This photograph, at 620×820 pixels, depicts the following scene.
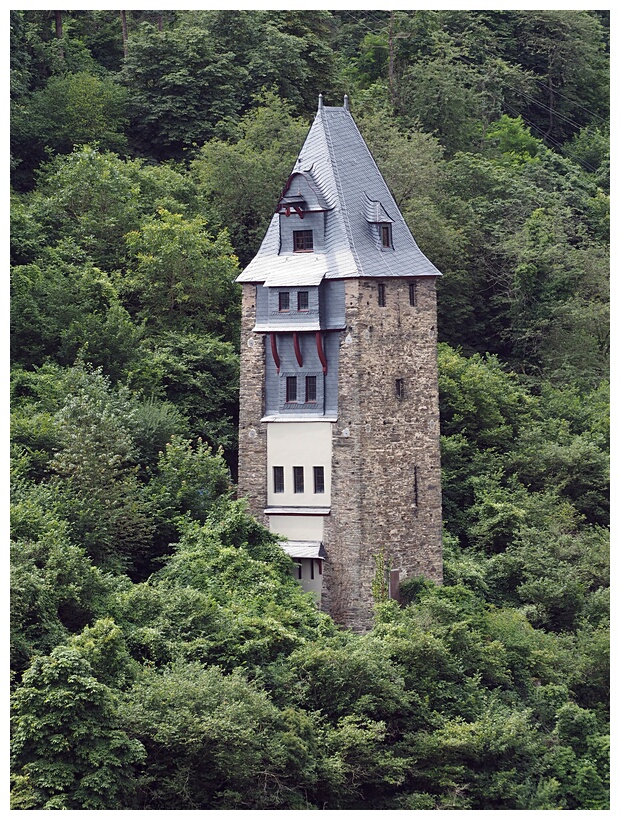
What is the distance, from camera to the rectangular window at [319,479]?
5153 centimetres

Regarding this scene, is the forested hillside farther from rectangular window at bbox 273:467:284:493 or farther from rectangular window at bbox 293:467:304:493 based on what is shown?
rectangular window at bbox 293:467:304:493

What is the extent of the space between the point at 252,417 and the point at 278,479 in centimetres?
200

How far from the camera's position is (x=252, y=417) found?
52625 millimetres

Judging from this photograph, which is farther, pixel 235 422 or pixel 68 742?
pixel 235 422

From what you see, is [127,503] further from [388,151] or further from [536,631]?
[388,151]

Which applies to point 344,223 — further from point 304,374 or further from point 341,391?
point 341,391

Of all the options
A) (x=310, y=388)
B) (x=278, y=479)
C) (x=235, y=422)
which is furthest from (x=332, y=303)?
(x=235, y=422)

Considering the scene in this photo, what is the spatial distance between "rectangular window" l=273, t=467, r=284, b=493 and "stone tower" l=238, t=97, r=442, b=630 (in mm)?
29

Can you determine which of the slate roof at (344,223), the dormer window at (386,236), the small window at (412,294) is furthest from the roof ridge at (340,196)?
the small window at (412,294)

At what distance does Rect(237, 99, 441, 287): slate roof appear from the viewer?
51.7 meters

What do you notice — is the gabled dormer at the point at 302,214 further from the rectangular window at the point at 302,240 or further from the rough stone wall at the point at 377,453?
the rough stone wall at the point at 377,453

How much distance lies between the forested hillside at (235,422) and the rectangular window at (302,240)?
6457mm

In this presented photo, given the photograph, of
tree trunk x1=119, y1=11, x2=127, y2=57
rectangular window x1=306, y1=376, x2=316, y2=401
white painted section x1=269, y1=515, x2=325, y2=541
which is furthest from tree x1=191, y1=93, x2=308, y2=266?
white painted section x1=269, y1=515, x2=325, y2=541
